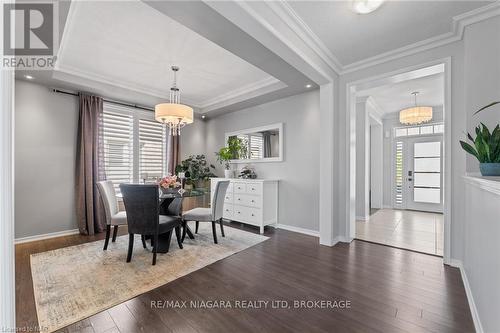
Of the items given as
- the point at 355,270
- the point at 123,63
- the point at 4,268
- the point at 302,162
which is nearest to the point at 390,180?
the point at 302,162

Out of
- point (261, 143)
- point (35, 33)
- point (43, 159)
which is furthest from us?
point (261, 143)

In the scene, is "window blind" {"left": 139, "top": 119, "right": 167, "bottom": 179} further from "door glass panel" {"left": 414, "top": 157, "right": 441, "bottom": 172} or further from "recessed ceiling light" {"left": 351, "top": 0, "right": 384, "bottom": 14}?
"door glass panel" {"left": 414, "top": 157, "right": 441, "bottom": 172}

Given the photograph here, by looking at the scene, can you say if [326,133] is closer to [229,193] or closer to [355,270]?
[355,270]

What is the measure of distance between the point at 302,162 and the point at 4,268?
12.9ft

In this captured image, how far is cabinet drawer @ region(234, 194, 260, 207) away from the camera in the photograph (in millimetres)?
4246

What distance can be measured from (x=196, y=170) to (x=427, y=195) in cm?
624

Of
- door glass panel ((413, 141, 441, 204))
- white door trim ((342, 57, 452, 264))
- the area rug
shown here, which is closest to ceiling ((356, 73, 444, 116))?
white door trim ((342, 57, 452, 264))

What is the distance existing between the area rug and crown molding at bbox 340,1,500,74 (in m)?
3.16

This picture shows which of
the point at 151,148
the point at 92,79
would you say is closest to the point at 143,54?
the point at 92,79

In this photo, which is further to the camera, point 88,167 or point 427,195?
point 427,195

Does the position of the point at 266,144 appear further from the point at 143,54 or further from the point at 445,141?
the point at 445,141

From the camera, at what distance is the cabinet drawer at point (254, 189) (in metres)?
4.20

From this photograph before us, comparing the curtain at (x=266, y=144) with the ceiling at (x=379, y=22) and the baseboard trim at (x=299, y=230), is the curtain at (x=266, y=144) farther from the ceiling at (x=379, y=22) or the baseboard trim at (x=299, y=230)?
the ceiling at (x=379, y=22)

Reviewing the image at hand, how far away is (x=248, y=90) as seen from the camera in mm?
4508
